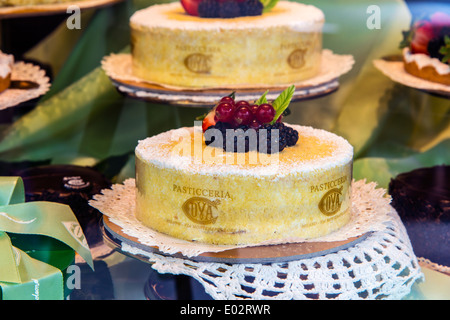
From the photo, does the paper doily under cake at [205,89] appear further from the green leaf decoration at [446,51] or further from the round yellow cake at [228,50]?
the green leaf decoration at [446,51]

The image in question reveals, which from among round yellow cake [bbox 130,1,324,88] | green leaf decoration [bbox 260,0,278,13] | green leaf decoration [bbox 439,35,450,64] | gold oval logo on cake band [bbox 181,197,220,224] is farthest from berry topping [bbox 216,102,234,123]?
green leaf decoration [bbox 439,35,450,64]

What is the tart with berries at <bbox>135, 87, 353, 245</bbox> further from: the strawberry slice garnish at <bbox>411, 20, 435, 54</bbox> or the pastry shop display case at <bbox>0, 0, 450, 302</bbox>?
the strawberry slice garnish at <bbox>411, 20, 435, 54</bbox>

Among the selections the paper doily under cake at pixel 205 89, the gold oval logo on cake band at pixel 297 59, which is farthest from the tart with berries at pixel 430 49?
the gold oval logo on cake band at pixel 297 59

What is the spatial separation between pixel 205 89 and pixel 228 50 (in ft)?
0.33

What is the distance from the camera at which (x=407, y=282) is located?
4.16ft

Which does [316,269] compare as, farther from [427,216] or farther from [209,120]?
[427,216]

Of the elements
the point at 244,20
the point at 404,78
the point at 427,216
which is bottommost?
the point at 427,216

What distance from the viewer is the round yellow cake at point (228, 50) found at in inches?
63.0

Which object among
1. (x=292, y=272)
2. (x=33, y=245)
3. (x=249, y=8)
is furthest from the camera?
(x=249, y=8)

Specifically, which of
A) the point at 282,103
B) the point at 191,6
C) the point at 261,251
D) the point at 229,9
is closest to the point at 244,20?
the point at 229,9

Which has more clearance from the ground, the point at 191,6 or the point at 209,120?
the point at 191,6

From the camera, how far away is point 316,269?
46.4 inches

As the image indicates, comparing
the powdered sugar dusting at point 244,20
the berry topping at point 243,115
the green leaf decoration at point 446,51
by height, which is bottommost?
the berry topping at point 243,115

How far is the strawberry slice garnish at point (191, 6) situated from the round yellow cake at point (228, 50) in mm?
42
